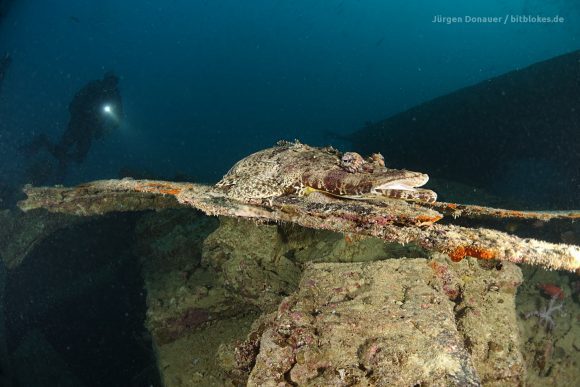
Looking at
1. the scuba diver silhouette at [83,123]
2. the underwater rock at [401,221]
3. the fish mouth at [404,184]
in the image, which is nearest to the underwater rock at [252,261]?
the underwater rock at [401,221]

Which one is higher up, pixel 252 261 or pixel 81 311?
pixel 252 261

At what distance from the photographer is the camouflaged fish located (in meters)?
2.98

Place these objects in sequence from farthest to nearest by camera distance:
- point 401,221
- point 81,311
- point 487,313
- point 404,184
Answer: point 81,311
point 487,313
point 404,184
point 401,221

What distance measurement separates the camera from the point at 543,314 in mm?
6113

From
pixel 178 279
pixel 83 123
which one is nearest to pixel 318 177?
pixel 178 279

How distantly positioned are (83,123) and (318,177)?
20.6m

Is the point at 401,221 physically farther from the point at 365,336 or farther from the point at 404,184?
the point at 365,336

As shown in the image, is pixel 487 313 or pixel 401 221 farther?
pixel 487 313

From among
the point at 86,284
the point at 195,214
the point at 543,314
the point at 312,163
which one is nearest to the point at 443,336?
the point at 312,163

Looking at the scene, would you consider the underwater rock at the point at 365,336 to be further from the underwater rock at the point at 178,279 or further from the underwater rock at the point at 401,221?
the underwater rock at the point at 178,279

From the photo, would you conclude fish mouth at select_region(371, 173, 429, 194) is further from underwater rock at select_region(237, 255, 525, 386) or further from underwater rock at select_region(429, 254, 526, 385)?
underwater rock at select_region(429, 254, 526, 385)

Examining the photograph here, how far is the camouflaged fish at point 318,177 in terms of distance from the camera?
298 cm

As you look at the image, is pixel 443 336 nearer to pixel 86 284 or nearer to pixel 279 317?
pixel 279 317

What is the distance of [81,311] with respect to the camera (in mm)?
8570
